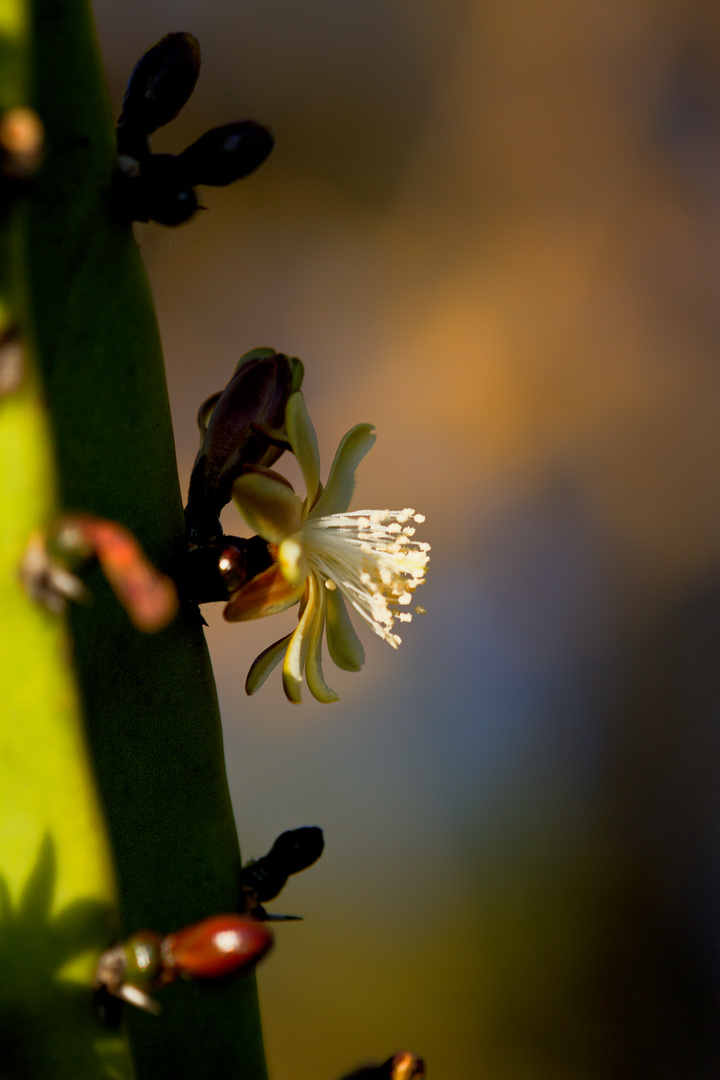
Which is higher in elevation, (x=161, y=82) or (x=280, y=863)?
(x=161, y=82)

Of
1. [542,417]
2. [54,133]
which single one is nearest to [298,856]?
[54,133]

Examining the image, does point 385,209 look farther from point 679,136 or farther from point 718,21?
point 718,21

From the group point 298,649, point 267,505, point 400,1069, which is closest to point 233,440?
point 267,505

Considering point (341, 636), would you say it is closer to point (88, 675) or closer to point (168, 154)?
point (88, 675)

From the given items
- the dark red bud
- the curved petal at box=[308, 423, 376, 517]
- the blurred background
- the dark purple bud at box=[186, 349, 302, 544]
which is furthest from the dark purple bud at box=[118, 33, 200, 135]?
the blurred background

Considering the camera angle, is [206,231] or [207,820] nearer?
[207,820]
